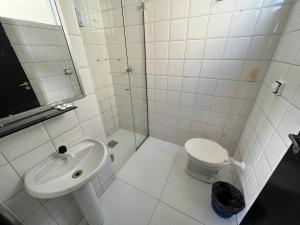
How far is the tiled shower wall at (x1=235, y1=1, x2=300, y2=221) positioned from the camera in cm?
71

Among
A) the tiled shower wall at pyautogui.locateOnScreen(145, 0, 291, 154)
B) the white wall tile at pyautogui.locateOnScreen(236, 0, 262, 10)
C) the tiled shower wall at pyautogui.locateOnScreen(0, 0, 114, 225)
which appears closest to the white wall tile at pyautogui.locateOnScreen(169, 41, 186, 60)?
the tiled shower wall at pyautogui.locateOnScreen(145, 0, 291, 154)

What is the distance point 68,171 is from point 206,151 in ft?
4.18

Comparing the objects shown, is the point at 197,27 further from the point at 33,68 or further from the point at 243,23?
the point at 33,68

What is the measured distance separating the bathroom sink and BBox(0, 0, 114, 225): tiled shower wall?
0.06 metres

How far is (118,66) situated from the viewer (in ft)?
6.10

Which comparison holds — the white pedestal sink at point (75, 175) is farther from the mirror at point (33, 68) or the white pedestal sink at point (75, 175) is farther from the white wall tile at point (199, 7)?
the white wall tile at point (199, 7)

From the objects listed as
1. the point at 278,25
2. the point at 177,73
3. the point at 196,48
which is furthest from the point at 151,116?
the point at 278,25

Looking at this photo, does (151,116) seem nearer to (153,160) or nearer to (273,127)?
(153,160)

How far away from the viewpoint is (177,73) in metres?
1.50

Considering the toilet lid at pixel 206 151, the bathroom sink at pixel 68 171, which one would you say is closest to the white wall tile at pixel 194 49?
the toilet lid at pixel 206 151

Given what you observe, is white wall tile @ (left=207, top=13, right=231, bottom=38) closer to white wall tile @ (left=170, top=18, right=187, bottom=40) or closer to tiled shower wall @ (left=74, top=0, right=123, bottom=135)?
white wall tile @ (left=170, top=18, right=187, bottom=40)

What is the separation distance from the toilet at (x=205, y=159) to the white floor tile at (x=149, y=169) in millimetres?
293

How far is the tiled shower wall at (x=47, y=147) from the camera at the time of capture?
673 millimetres

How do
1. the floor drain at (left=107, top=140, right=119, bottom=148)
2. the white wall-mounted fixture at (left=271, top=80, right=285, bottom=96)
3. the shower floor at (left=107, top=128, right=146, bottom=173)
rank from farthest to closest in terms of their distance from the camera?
the floor drain at (left=107, top=140, right=119, bottom=148) < the shower floor at (left=107, top=128, right=146, bottom=173) < the white wall-mounted fixture at (left=271, top=80, right=285, bottom=96)
